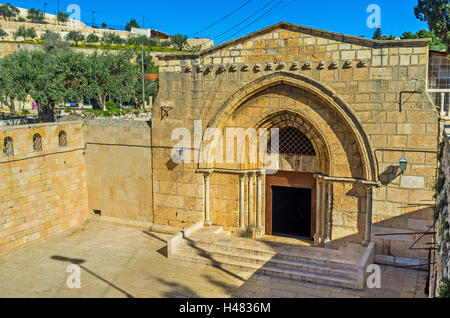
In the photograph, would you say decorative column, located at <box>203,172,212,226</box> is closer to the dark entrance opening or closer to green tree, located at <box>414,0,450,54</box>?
the dark entrance opening

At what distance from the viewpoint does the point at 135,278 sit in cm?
1091

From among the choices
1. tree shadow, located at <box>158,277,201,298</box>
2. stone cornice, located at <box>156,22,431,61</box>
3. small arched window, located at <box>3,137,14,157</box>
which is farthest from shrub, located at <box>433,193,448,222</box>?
small arched window, located at <box>3,137,14,157</box>

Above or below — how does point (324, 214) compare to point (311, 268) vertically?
above

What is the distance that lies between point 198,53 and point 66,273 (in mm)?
7383

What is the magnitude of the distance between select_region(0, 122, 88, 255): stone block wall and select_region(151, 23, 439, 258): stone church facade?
3212 millimetres

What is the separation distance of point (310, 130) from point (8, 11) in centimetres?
Result: 10236

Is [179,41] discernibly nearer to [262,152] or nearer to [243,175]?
[262,152]

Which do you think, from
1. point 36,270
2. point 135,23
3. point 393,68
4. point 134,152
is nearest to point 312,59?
point 393,68

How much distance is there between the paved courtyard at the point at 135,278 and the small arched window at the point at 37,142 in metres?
3.15

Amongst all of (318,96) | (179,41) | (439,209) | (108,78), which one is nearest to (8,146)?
(318,96)

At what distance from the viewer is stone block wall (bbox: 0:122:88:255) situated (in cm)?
1285

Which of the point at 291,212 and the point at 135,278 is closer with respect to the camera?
the point at 135,278

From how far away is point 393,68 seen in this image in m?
10.7

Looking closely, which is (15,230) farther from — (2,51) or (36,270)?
(2,51)
